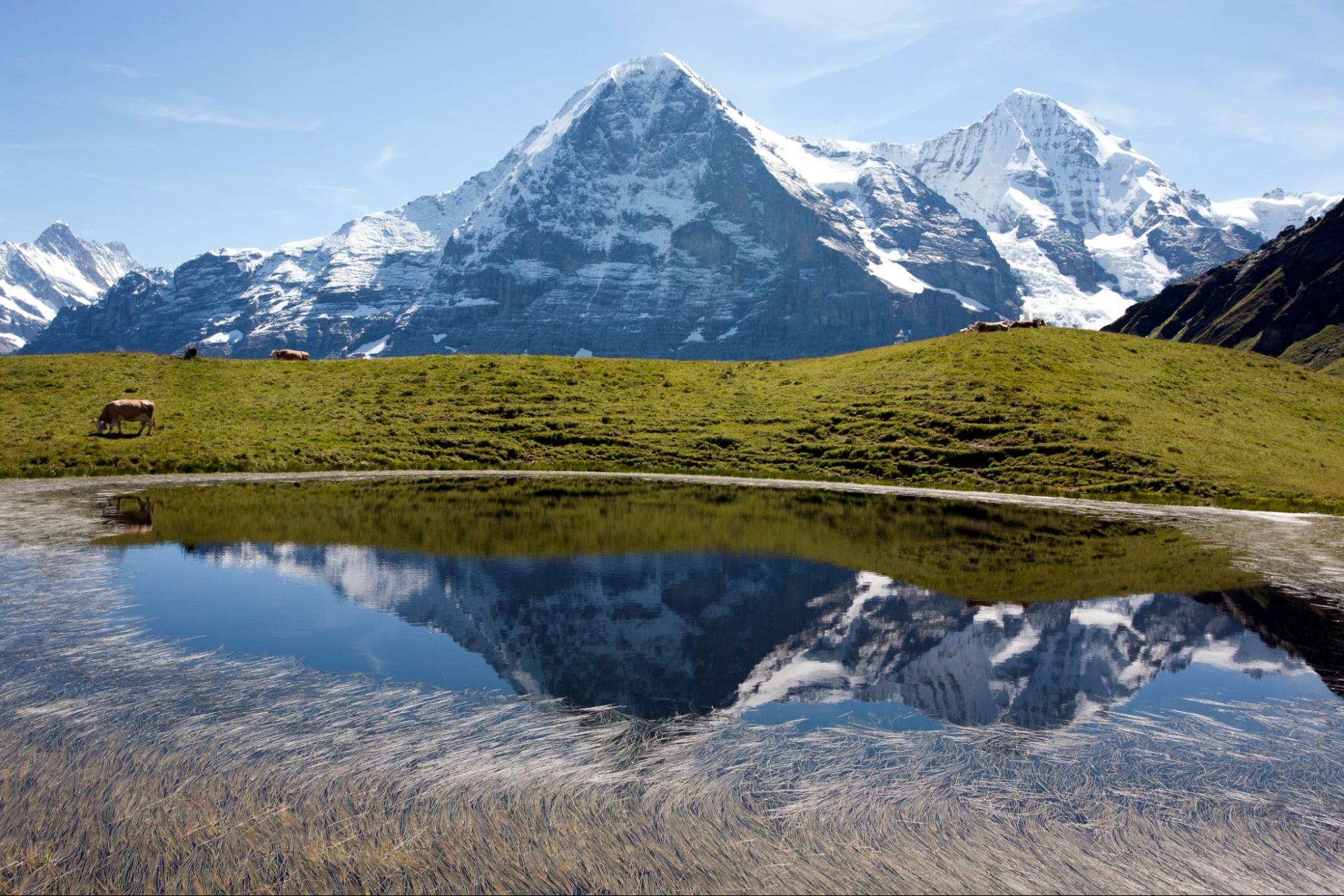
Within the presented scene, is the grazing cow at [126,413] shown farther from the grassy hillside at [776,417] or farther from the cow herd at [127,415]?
the grassy hillside at [776,417]

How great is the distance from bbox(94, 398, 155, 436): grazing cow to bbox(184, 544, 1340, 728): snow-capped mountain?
33.0 metres

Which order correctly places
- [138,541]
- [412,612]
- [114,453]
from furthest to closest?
1. [114,453]
2. [138,541]
3. [412,612]

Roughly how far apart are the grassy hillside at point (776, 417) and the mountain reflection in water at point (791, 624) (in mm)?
23095

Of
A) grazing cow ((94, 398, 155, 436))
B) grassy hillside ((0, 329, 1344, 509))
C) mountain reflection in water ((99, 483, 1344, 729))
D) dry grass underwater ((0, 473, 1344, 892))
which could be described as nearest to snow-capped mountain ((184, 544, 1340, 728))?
mountain reflection in water ((99, 483, 1344, 729))

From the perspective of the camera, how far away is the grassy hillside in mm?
49469

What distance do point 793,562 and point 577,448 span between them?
107 feet

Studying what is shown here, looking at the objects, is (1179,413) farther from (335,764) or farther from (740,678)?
(335,764)

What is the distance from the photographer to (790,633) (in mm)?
18484

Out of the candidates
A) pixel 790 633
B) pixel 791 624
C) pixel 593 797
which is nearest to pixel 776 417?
pixel 791 624

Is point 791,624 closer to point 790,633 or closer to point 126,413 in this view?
point 790,633

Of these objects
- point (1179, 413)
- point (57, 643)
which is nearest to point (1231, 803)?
point (57, 643)

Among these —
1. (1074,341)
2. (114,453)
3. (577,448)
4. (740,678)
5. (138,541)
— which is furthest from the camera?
(1074,341)

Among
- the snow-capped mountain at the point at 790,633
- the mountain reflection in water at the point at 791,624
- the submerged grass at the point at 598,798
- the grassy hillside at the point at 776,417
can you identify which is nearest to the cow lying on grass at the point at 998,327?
the grassy hillside at the point at 776,417

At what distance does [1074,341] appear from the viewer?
2982 inches
